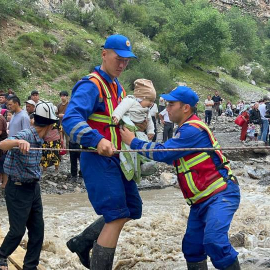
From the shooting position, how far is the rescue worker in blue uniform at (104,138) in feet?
12.4

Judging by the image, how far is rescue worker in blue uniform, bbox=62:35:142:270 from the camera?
3.78m

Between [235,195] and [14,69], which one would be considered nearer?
[235,195]

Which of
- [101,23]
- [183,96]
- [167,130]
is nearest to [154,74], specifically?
[101,23]

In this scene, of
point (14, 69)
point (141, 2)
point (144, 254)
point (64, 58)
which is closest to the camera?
point (144, 254)

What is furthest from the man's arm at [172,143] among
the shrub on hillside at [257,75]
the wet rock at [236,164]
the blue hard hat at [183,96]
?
the shrub on hillside at [257,75]

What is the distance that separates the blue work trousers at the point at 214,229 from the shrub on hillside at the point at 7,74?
24.3 m

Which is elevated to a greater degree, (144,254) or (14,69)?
(144,254)

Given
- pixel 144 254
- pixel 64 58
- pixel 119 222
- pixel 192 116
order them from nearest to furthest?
1. pixel 119 222
2. pixel 192 116
3. pixel 144 254
4. pixel 64 58

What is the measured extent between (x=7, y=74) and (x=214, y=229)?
82.4ft

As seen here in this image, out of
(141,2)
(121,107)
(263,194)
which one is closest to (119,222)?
(121,107)

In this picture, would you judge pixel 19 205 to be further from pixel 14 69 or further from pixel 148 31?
pixel 148 31

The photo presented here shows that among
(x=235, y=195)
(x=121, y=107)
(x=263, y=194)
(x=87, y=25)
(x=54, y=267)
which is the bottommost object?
(x=87, y=25)

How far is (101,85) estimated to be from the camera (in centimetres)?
401

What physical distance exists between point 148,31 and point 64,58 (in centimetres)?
2441
